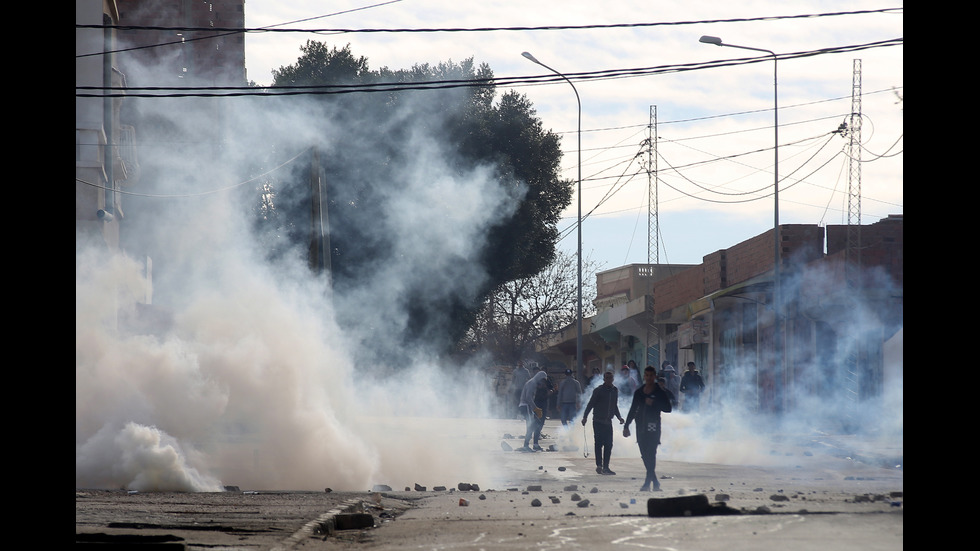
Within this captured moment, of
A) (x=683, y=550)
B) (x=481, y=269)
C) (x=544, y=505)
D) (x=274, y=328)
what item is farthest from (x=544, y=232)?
(x=683, y=550)

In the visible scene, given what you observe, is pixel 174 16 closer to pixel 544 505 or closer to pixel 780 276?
pixel 780 276

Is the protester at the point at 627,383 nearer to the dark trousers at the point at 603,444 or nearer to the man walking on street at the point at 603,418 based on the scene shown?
the man walking on street at the point at 603,418

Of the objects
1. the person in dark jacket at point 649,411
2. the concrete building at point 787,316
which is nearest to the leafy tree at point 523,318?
the concrete building at point 787,316

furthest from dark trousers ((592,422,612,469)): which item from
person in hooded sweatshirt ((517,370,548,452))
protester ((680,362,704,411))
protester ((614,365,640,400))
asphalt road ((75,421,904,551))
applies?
protester ((680,362,704,411))

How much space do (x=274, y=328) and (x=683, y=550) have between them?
11233 millimetres

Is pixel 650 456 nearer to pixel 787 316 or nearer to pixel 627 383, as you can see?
pixel 627 383

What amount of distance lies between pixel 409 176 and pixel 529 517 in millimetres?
19935

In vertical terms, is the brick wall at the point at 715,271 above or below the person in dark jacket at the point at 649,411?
above

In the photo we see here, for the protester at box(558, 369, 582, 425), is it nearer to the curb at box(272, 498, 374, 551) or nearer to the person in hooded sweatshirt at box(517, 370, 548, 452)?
the person in hooded sweatshirt at box(517, 370, 548, 452)

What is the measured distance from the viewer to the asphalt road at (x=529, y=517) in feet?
25.1

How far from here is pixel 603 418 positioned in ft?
51.2

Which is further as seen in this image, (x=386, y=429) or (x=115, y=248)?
(x=115, y=248)

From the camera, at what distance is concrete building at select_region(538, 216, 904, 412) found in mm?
21812
